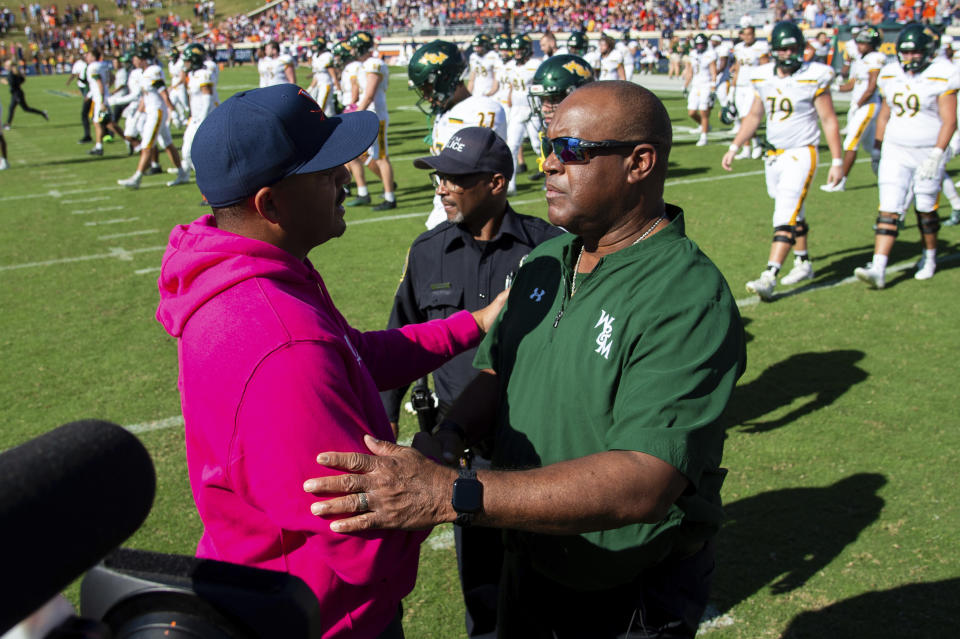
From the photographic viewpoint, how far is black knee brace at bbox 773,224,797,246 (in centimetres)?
795

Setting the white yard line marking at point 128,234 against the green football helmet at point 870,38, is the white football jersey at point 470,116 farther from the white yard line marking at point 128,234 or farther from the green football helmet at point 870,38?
the green football helmet at point 870,38

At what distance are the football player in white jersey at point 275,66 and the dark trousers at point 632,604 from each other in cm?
1690

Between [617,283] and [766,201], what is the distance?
34.4 ft

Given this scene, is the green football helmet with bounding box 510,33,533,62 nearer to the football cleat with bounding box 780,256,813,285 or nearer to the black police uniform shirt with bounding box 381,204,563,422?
the football cleat with bounding box 780,256,813,285

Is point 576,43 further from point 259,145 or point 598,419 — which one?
point 259,145

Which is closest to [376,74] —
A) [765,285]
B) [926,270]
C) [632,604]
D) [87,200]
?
[87,200]

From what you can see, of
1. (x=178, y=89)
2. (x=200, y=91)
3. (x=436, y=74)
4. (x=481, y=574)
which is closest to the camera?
(x=481, y=574)

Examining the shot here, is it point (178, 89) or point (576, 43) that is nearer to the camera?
point (576, 43)

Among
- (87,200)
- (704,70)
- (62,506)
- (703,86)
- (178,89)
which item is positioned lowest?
(87,200)

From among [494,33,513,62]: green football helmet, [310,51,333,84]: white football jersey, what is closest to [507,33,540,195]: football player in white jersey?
[494,33,513,62]: green football helmet

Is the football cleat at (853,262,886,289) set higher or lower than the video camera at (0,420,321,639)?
lower

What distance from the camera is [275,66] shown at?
1764cm

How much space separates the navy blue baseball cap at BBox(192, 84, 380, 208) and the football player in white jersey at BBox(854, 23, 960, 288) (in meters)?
7.18

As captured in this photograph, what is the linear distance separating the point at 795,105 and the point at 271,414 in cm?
786
